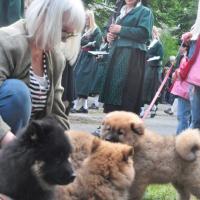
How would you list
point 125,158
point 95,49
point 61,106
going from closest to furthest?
1. point 125,158
2. point 61,106
3. point 95,49

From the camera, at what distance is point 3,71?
407 cm

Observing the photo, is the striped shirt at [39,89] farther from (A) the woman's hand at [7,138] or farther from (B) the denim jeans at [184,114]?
(B) the denim jeans at [184,114]

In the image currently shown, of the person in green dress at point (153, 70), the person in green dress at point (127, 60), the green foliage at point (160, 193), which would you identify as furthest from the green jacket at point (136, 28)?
the person in green dress at point (153, 70)

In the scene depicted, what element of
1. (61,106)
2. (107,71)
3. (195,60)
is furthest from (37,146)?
(107,71)

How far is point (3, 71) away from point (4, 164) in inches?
34.0

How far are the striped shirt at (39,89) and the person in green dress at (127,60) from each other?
306 centimetres

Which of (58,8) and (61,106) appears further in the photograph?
(61,106)

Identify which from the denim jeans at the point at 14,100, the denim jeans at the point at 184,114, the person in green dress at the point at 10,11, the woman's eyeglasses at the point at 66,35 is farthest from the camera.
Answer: the denim jeans at the point at 184,114

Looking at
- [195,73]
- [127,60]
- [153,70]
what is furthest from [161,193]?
[153,70]

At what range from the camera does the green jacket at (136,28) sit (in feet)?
24.4

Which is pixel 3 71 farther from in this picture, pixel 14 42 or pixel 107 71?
pixel 107 71

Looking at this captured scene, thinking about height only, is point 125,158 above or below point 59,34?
below

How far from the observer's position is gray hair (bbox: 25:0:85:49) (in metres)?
4.01

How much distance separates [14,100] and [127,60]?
11.7 feet
